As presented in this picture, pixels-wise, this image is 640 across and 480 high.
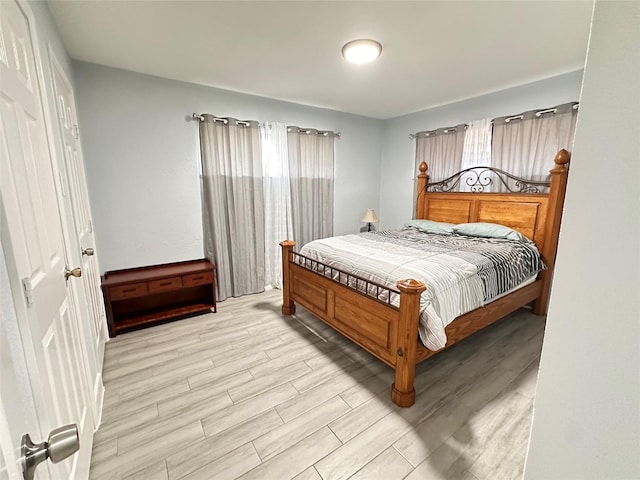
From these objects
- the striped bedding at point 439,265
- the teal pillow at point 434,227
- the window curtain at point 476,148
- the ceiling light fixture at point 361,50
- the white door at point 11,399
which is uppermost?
the ceiling light fixture at point 361,50

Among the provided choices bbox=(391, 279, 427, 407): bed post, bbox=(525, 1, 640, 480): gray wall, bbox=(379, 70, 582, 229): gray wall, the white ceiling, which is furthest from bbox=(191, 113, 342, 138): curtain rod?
bbox=(525, 1, 640, 480): gray wall

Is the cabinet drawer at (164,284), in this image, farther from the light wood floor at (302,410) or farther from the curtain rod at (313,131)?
the curtain rod at (313,131)

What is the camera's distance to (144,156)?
2.96m

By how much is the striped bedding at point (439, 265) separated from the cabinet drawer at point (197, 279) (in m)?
1.09

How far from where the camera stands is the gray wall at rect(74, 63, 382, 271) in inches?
107

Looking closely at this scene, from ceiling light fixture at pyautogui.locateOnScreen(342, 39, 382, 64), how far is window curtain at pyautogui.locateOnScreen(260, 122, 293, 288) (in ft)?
5.22

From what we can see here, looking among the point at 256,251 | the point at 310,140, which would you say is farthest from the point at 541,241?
the point at 256,251

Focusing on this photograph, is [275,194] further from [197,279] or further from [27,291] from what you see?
[27,291]

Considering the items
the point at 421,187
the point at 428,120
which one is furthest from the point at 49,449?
the point at 428,120

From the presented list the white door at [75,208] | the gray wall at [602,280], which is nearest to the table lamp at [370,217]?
the white door at [75,208]

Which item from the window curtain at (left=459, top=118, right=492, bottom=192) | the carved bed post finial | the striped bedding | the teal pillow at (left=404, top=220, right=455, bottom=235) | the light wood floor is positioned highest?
the window curtain at (left=459, top=118, right=492, bottom=192)

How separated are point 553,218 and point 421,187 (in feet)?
5.57

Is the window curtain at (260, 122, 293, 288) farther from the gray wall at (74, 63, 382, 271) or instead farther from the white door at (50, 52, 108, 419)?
the white door at (50, 52, 108, 419)

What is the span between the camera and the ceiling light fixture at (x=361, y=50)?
87.1 inches
